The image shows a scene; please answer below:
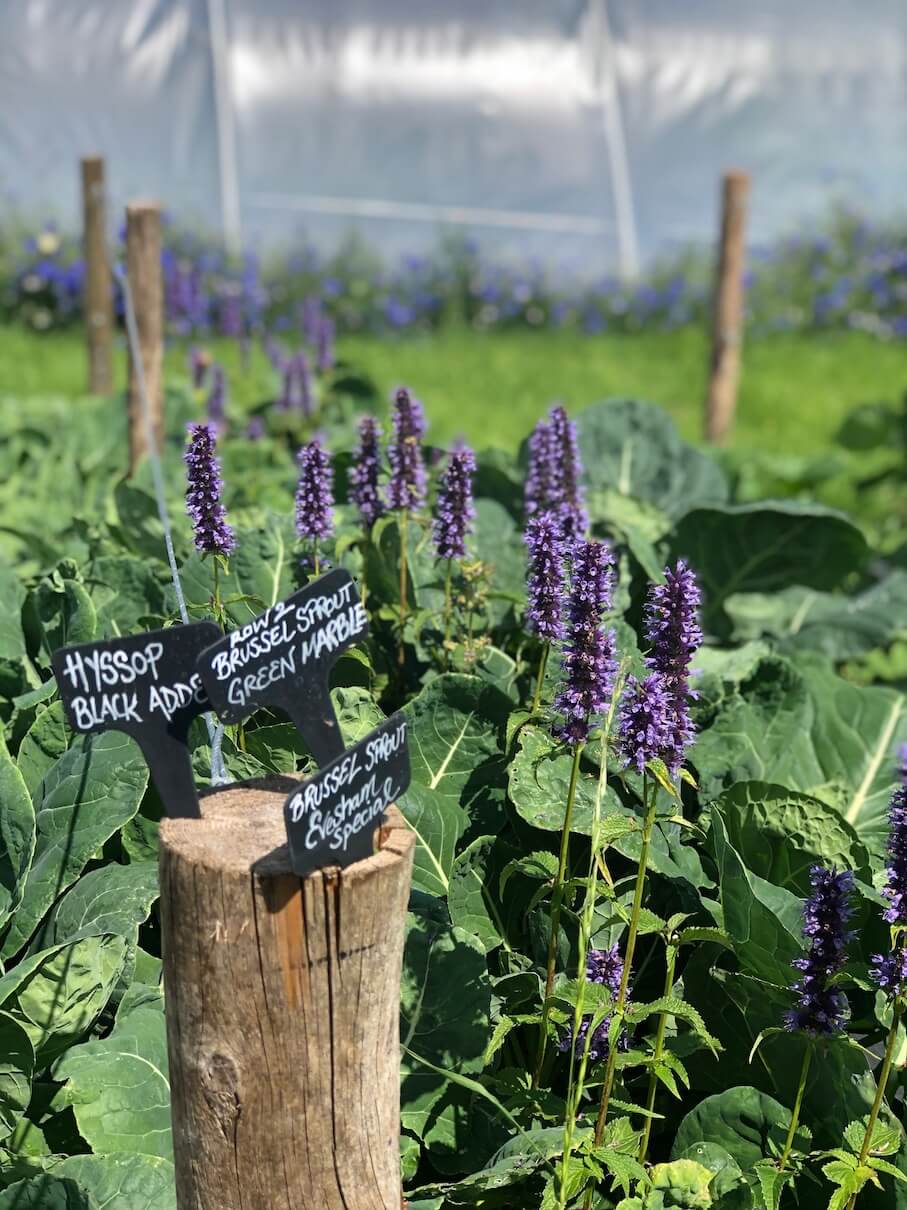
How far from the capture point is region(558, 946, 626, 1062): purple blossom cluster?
232 cm

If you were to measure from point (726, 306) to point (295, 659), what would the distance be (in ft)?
19.5

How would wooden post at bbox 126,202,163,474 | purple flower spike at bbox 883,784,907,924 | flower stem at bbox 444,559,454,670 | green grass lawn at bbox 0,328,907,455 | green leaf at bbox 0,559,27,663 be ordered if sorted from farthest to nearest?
green grass lawn at bbox 0,328,907,455
wooden post at bbox 126,202,163,474
green leaf at bbox 0,559,27,663
flower stem at bbox 444,559,454,670
purple flower spike at bbox 883,784,907,924

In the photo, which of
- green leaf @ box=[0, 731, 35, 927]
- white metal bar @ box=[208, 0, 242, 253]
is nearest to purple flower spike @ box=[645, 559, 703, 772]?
green leaf @ box=[0, 731, 35, 927]

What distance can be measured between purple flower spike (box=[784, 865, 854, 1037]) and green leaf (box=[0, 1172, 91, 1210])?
1.08m

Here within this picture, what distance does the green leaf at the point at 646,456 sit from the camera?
180 inches

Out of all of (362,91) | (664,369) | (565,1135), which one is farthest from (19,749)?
(362,91)

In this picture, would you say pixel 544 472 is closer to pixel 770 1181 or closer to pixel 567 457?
pixel 567 457

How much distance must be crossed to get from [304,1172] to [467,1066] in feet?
1.88

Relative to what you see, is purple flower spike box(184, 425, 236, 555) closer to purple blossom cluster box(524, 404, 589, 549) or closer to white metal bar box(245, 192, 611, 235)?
purple blossom cluster box(524, 404, 589, 549)

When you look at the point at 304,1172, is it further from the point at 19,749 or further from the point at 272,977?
the point at 19,749

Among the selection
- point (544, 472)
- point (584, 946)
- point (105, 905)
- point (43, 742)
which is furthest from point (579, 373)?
point (584, 946)

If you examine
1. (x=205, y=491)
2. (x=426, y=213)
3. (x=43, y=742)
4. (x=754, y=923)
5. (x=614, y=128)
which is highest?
(x=614, y=128)

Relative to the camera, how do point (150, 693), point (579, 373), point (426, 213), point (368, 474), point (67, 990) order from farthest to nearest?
point (426, 213) → point (579, 373) → point (368, 474) → point (67, 990) → point (150, 693)

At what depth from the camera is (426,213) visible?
1223cm
